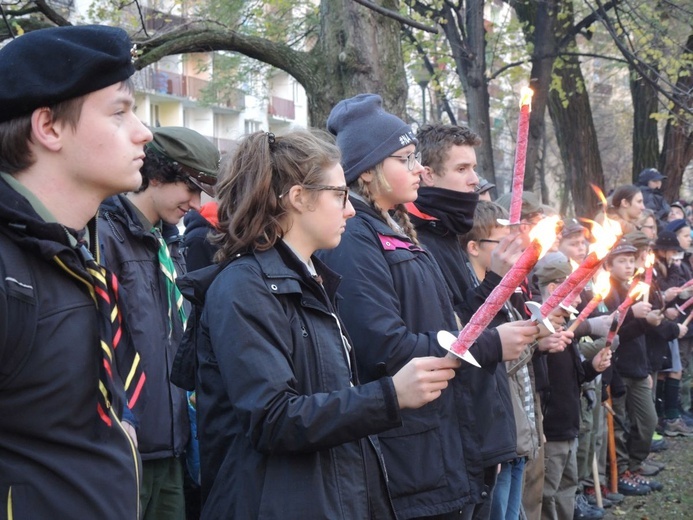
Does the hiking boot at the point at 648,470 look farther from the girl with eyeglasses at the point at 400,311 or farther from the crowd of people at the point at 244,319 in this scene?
the girl with eyeglasses at the point at 400,311

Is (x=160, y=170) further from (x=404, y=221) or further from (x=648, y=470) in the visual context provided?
(x=648, y=470)

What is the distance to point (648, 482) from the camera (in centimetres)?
802

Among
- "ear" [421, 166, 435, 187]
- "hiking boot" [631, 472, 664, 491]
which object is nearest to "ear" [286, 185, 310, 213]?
"ear" [421, 166, 435, 187]

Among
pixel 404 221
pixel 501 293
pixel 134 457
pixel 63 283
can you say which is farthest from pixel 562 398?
pixel 63 283

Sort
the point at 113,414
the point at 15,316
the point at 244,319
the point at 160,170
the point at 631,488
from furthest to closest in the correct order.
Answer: the point at 631,488 → the point at 160,170 → the point at 244,319 → the point at 113,414 → the point at 15,316

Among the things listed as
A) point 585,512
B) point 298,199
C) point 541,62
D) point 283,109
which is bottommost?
point 585,512

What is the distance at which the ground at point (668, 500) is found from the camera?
7.14m

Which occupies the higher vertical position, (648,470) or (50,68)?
(50,68)

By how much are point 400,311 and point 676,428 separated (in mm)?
7931

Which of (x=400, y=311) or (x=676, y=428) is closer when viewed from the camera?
(x=400, y=311)

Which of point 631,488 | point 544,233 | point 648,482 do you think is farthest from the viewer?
point 648,482

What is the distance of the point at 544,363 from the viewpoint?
5473 millimetres

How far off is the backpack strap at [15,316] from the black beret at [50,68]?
1.24 feet

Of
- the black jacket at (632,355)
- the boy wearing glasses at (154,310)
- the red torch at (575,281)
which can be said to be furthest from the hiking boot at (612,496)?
the red torch at (575,281)
